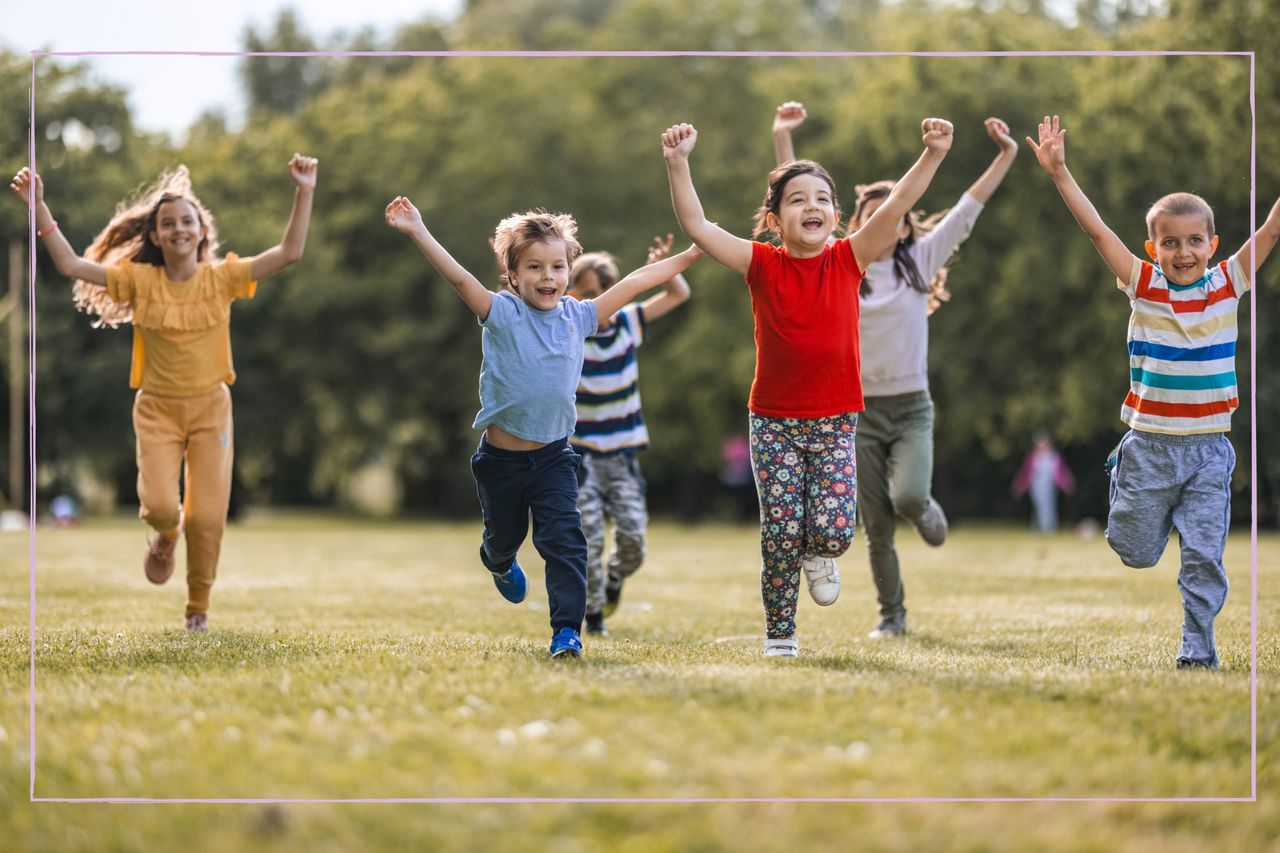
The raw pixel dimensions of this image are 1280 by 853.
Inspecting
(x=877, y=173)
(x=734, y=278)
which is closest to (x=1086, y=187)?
(x=877, y=173)

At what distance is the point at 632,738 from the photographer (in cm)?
417

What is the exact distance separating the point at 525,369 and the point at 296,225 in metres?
1.77

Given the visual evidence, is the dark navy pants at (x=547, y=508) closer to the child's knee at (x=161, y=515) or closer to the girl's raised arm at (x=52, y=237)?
the child's knee at (x=161, y=515)

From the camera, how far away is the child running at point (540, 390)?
6.22m

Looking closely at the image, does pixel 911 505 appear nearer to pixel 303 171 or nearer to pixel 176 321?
pixel 303 171

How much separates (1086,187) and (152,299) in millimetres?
17653

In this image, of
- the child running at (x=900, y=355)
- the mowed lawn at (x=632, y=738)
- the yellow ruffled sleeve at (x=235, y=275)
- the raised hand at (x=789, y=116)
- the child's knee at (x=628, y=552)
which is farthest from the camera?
the child's knee at (x=628, y=552)

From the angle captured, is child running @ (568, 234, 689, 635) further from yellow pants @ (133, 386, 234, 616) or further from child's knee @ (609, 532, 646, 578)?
yellow pants @ (133, 386, 234, 616)

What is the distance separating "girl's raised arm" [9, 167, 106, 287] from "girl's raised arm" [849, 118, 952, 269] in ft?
11.5

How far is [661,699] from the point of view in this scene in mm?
4734

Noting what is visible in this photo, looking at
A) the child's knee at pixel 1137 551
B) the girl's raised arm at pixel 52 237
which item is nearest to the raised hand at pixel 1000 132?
the child's knee at pixel 1137 551

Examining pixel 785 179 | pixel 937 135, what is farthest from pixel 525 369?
pixel 937 135

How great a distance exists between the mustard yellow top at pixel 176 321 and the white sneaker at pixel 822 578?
10.9ft

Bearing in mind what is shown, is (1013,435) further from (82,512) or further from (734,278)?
(82,512)
